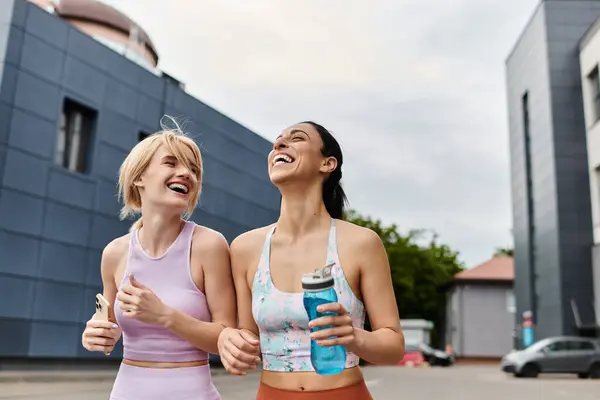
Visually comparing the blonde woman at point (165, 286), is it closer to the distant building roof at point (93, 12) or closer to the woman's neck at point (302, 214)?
the woman's neck at point (302, 214)

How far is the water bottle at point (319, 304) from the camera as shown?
1751 millimetres

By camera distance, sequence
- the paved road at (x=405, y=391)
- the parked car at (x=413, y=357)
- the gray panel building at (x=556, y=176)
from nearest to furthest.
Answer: the paved road at (x=405, y=391), the gray panel building at (x=556, y=176), the parked car at (x=413, y=357)

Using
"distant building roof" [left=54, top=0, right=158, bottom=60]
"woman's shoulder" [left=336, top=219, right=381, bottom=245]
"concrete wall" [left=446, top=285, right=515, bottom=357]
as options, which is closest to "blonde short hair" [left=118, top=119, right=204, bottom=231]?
"woman's shoulder" [left=336, top=219, right=381, bottom=245]

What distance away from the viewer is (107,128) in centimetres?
1864

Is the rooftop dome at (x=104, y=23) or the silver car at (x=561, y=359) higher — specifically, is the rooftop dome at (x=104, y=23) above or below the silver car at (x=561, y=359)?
above

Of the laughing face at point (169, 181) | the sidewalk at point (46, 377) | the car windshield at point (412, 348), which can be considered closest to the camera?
the laughing face at point (169, 181)

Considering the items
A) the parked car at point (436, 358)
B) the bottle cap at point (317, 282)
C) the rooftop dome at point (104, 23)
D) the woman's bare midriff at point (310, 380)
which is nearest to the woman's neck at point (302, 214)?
the woman's bare midriff at point (310, 380)

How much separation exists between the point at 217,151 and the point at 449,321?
31.1 m

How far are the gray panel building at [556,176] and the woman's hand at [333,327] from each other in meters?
27.5

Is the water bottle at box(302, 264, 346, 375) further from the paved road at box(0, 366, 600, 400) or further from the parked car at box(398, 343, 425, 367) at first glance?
the parked car at box(398, 343, 425, 367)

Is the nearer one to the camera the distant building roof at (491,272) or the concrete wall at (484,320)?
the concrete wall at (484,320)

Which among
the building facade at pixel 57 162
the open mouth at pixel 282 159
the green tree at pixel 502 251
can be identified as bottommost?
the open mouth at pixel 282 159

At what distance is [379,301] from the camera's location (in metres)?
2.16

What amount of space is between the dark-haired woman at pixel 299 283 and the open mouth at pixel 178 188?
11.2 inches
